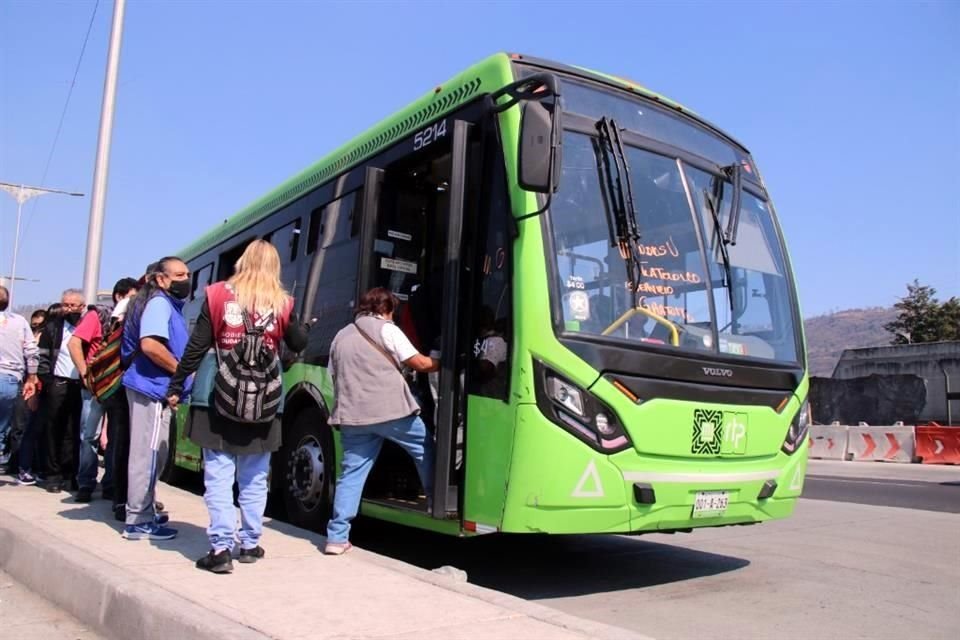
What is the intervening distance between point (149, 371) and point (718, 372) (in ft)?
11.9

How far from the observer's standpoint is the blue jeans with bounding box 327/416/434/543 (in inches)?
191

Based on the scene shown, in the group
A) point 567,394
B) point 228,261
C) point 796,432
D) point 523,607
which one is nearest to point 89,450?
point 228,261

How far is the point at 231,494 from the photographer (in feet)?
14.8

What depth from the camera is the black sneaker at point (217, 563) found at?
4238 millimetres

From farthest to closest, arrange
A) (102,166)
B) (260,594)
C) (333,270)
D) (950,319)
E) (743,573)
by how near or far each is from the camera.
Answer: (950,319) → (102,166) → (333,270) → (743,573) → (260,594)

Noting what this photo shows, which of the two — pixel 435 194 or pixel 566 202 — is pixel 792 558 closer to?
pixel 566 202

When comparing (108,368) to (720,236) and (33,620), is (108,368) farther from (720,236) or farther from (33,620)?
(720,236)

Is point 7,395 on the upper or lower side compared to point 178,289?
lower

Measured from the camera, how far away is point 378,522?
749cm

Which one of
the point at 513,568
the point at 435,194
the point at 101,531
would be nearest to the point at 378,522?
the point at 513,568

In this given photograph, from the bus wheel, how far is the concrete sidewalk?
1.48 feet

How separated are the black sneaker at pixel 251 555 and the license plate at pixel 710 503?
8.38 feet

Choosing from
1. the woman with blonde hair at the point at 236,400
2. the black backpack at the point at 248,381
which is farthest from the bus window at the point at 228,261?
the black backpack at the point at 248,381

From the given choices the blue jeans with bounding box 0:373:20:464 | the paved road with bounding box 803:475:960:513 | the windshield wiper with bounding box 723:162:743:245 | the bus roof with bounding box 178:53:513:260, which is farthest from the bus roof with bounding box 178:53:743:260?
the paved road with bounding box 803:475:960:513
